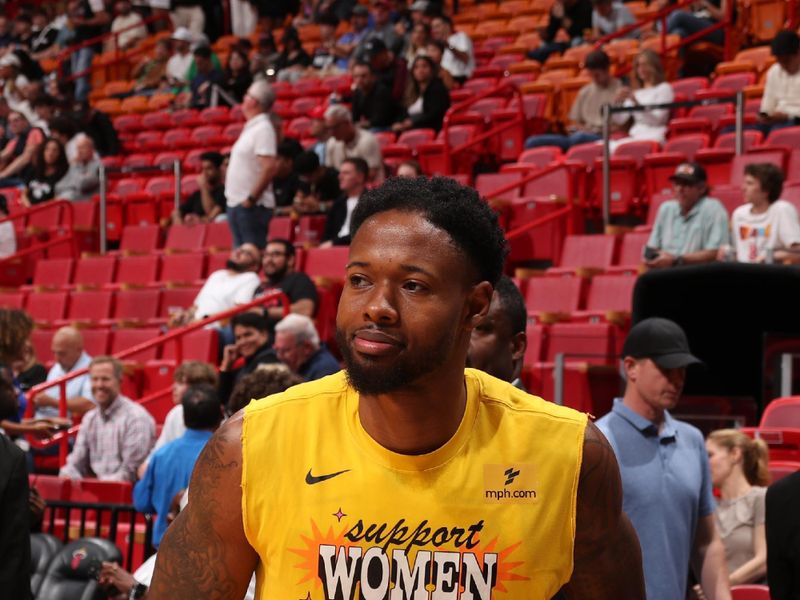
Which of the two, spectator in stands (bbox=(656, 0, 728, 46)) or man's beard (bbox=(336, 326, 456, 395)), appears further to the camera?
spectator in stands (bbox=(656, 0, 728, 46))

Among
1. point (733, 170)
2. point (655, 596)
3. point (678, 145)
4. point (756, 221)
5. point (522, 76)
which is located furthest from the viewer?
point (522, 76)

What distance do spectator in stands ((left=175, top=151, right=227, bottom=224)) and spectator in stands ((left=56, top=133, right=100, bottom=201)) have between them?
177cm

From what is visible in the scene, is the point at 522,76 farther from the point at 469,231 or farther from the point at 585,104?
the point at 469,231

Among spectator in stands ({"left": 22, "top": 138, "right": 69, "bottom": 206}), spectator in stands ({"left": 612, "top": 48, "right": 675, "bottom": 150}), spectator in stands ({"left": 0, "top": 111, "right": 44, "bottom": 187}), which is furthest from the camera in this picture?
spectator in stands ({"left": 0, "top": 111, "right": 44, "bottom": 187})

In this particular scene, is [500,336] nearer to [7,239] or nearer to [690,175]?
[690,175]

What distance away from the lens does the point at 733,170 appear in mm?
10789

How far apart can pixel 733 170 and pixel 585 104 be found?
114 inches

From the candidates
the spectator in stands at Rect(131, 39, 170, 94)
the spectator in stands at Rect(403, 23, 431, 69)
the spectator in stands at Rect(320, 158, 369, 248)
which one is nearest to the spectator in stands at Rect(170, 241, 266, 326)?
the spectator in stands at Rect(320, 158, 369, 248)

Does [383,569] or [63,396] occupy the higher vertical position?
[383,569]

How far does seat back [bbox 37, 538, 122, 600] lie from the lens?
22.0 feet

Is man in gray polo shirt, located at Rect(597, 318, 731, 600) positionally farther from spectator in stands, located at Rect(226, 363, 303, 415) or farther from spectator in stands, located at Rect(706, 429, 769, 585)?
spectator in stands, located at Rect(706, 429, 769, 585)

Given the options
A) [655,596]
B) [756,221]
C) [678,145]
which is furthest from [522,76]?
[655,596]

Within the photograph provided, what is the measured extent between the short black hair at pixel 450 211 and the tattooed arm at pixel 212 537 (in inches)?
18.6

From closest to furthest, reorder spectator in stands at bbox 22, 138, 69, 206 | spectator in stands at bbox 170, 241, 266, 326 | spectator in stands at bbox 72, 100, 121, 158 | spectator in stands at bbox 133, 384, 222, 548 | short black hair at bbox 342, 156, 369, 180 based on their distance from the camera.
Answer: spectator in stands at bbox 133, 384, 222, 548 → spectator in stands at bbox 170, 241, 266, 326 → short black hair at bbox 342, 156, 369, 180 → spectator in stands at bbox 22, 138, 69, 206 → spectator in stands at bbox 72, 100, 121, 158
